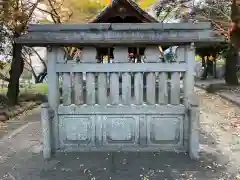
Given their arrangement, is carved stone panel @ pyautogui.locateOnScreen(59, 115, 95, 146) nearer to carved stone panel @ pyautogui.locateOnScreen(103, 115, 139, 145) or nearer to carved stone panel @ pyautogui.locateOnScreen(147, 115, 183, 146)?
carved stone panel @ pyautogui.locateOnScreen(103, 115, 139, 145)

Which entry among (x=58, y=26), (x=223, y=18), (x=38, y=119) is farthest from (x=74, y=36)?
(x=223, y=18)

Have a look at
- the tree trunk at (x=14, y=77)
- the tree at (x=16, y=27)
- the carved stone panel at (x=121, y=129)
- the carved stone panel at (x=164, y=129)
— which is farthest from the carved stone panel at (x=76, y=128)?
the tree trunk at (x=14, y=77)

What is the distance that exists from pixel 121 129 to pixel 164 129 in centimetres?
73

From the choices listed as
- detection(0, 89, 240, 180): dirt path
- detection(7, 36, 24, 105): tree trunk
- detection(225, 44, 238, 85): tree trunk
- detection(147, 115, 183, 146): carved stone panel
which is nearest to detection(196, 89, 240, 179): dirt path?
detection(0, 89, 240, 180): dirt path

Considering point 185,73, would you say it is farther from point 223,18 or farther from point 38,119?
point 223,18

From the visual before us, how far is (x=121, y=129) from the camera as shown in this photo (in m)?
5.99

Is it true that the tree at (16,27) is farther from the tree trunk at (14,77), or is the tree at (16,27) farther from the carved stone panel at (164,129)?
the carved stone panel at (164,129)

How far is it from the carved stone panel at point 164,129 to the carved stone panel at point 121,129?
0.82ft

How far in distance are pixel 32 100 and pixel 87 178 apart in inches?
453

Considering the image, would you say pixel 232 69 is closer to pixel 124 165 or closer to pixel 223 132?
pixel 223 132

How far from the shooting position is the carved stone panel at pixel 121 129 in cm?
598

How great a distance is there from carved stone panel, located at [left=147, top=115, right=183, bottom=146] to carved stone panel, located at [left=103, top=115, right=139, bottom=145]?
25 centimetres

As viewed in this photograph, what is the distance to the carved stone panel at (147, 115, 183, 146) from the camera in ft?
19.5

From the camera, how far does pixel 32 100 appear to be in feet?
52.3
